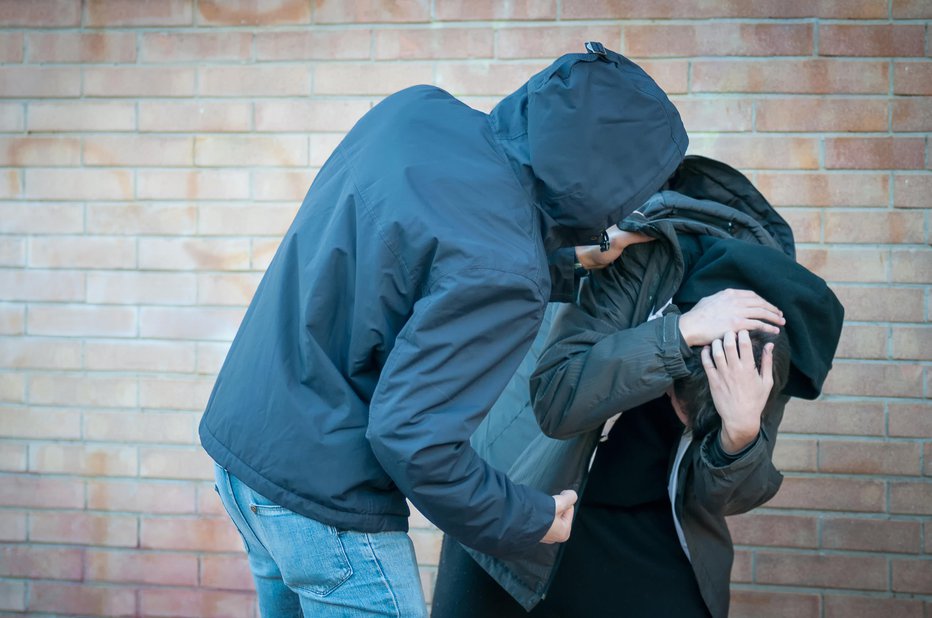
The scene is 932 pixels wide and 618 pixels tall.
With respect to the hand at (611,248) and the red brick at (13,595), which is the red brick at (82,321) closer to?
the red brick at (13,595)

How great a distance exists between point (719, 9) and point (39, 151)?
104 inches

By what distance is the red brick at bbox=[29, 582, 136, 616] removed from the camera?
401cm

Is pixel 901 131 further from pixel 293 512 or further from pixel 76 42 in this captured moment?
pixel 76 42

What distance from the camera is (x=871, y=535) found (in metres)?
3.63

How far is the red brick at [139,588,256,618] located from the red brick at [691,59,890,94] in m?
2.61

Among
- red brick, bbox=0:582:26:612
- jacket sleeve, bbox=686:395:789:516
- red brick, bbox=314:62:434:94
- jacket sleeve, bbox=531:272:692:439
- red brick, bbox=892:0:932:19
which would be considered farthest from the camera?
red brick, bbox=0:582:26:612

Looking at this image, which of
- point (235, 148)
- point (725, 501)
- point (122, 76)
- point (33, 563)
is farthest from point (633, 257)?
point (33, 563)

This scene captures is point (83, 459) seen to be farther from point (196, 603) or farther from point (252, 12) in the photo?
point (252, 12)

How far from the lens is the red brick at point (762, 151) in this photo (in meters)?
3.57

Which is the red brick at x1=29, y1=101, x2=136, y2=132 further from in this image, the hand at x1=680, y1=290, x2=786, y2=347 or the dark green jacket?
the hand at x1=680, y1=290, x2=786, y2=347

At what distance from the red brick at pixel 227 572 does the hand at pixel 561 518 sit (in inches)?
87.5

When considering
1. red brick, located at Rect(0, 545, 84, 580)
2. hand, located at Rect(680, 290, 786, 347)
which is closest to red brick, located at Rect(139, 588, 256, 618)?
red brick, located at Rect(0, 545, 84, 580)

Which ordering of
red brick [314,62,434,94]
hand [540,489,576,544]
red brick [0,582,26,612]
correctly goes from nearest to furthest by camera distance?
hand [540,489,576,544] < red brick [314,62,434,94] < red brick [0,582,26,612]

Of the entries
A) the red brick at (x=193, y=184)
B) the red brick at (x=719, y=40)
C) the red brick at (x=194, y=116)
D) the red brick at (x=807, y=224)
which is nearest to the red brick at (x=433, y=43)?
the red brick at (x=719, y=40)
